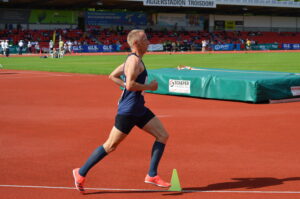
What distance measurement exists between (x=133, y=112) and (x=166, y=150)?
8.75ft

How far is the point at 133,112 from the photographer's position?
18.2 feet

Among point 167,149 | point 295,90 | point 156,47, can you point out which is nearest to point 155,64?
point 295,90

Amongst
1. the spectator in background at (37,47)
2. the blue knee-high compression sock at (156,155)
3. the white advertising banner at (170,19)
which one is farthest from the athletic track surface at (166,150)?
the white advertising banner at (170,19)

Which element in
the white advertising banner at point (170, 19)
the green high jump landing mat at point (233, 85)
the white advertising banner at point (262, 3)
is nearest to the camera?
the green high jump landing mat at point (233, 85)

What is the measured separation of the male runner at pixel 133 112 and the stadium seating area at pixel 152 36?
169ft

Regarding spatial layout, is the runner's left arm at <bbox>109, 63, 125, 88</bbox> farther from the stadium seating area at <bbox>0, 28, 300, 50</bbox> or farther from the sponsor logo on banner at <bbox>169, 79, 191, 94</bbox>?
the stadium seating area at <bbox>0, 28, 300, 50</bbox>

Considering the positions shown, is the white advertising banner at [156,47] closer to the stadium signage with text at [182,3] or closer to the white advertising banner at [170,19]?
the stadium signage with text at [182,3]

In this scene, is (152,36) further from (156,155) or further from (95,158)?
(95,158)

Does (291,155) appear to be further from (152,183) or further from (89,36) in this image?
(89,36)

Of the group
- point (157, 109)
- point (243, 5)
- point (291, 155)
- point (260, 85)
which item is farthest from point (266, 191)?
point (243, 5)

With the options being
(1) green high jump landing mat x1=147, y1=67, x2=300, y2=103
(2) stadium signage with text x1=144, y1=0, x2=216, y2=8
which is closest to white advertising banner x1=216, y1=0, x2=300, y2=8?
(2) stadium signage with text x1=144, y1=0, x2=216, y2=8

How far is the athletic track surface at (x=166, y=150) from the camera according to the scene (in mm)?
5906

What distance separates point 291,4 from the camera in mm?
72500

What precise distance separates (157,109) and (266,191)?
294 inches
